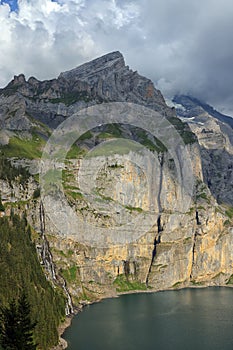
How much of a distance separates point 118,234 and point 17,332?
119390 millimetres

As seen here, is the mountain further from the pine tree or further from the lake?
the pine tree

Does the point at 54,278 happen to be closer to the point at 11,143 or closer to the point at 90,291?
the point at 90,291

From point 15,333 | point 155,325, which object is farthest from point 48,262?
point 15,333

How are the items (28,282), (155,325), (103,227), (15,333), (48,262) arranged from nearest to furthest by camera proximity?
(15,333)
(28,282)
(155,325)
(48,262)
(103,227)

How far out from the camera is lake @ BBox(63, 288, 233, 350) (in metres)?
86.9

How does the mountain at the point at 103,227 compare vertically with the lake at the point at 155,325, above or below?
above

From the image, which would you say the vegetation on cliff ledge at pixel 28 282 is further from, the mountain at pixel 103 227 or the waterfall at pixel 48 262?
the mountain at pixel 103 227

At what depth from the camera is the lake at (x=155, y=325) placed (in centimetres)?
8688

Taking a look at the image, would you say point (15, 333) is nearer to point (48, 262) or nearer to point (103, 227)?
point (48, 262)

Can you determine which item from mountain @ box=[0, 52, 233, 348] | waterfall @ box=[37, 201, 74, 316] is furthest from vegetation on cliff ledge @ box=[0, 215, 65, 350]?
mountain @ box=[0, 52, 233, 348]

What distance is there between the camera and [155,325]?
102625 millimetres

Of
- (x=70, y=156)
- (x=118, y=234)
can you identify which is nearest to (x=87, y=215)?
(x=118, y=234)

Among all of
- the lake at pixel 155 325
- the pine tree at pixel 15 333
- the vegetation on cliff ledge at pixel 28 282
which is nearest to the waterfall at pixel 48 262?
the vegetation on cliff ledge at pixel 28 282

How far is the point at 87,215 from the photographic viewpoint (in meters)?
165
